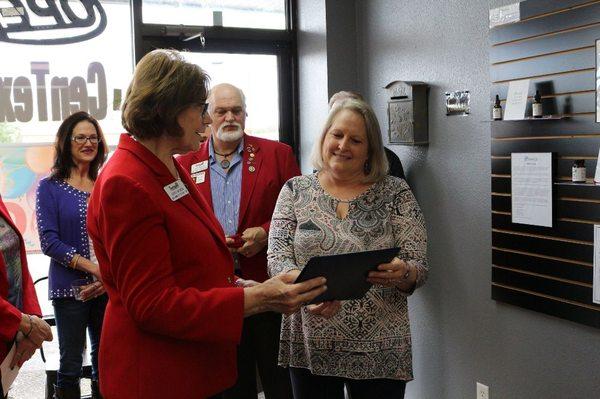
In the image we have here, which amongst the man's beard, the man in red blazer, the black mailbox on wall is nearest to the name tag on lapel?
the man in red blazer

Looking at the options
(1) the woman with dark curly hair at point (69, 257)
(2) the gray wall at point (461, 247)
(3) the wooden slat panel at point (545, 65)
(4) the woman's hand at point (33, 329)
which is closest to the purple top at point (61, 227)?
(1) the woman with dark curly hair at point (69, 257)

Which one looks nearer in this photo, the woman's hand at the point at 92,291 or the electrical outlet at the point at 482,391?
the electrical outlet at the point at 482,391

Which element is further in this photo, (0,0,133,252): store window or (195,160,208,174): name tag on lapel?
(0,0,133,252): store window

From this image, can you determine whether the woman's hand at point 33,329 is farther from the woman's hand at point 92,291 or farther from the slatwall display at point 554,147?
the slatwall display at point 554,147

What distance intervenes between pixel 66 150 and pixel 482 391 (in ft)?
7.81

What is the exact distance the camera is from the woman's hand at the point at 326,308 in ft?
6.94

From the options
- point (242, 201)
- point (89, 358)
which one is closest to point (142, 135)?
point (242, 201)

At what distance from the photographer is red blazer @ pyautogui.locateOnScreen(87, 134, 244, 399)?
1551 mm

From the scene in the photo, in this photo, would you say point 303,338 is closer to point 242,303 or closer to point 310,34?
point 242,303

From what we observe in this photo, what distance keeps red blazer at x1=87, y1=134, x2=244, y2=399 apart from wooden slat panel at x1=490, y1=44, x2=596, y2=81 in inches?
56.1

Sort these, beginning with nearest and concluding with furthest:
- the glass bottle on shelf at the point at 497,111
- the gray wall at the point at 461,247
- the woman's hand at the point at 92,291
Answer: the gray wall at the point at 461,247, the glass bottle on shelf at the point at 497,111, the woman's hand at the point at 92,291

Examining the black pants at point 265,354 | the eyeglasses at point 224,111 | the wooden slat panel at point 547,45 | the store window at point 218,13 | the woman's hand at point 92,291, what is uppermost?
the store window at point 218,13

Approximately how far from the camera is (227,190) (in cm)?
304

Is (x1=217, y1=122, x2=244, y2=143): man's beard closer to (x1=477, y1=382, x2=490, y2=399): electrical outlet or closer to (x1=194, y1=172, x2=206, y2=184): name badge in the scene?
(x1=194, y1=172, x2=206, y2=184): name badge
